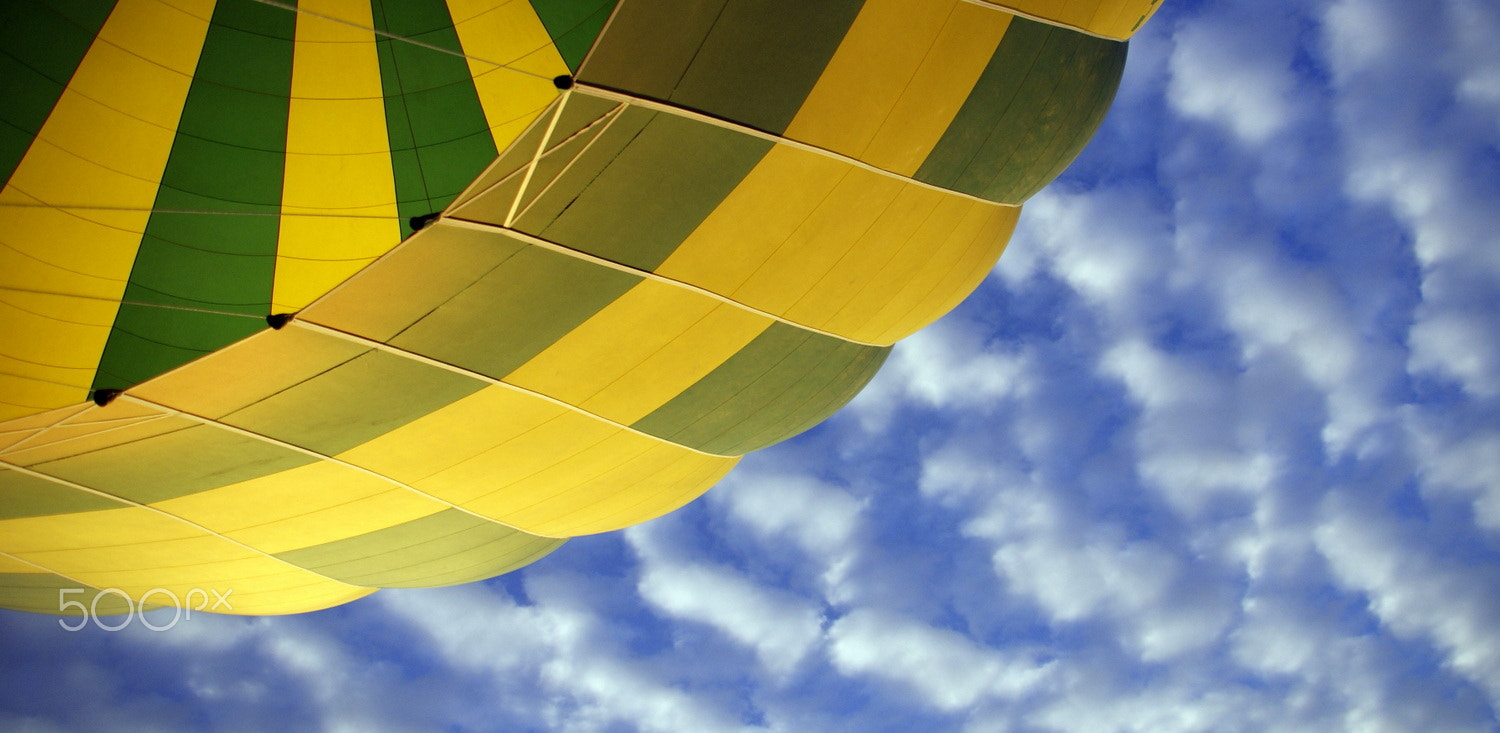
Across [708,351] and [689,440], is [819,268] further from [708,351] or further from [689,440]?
[689,440]

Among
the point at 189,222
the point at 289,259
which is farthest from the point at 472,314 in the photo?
the point at 189,222

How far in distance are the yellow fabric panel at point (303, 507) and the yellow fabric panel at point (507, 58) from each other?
2.69 meters

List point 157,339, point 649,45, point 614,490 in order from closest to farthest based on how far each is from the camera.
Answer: point 649,45 → point 157,339 → point 614,490

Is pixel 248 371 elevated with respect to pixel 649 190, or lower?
lower

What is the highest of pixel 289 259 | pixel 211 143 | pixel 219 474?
pixel 211 143

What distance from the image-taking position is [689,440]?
5727 mm

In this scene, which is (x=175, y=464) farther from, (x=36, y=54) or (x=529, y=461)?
(x=36, y=54)

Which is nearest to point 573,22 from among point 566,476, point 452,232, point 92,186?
point 452,232

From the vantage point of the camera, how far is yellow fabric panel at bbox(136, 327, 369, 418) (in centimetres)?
410

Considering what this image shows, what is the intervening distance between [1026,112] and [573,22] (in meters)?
2.65

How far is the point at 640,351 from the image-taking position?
481 centimetres

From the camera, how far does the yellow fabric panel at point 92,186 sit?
3.40 meters

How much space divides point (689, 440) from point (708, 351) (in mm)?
957

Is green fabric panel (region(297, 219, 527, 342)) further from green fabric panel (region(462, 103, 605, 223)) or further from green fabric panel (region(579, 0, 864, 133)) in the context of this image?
green fabric panel (region(579, 0, 864, 133))
